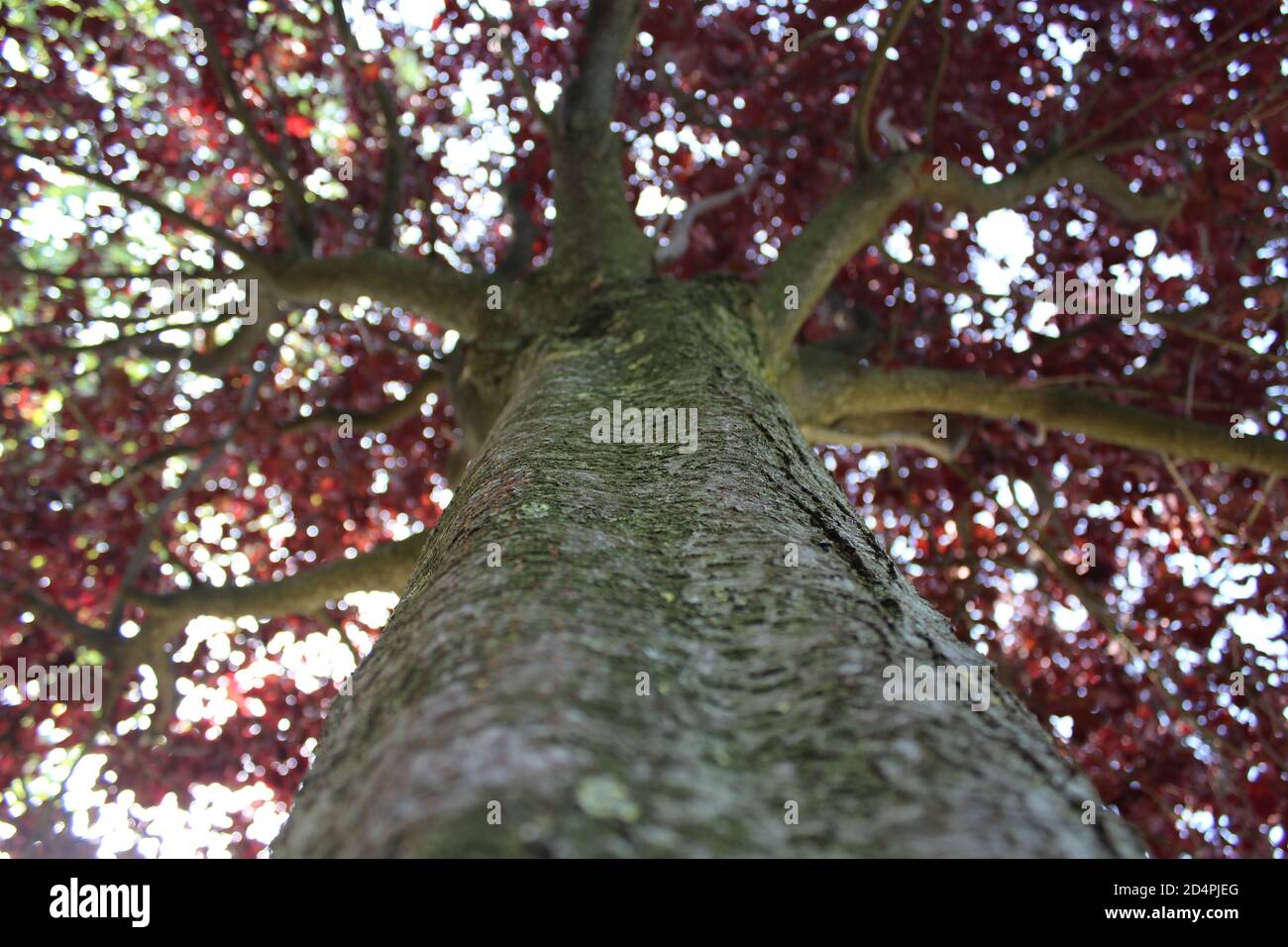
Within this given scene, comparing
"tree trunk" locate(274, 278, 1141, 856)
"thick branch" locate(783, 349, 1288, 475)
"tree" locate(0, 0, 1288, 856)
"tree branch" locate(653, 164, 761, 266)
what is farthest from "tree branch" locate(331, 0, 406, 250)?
"tree trunk" locate(274, 278, 1141, 856)

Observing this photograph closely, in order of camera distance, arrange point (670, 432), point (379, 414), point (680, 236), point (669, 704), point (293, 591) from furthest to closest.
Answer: point (379, 414), point (680, 236), point (293, 591), point (670, 432), point (669, 704)

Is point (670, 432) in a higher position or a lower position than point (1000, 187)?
lower

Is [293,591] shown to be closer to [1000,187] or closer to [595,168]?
[595,168]

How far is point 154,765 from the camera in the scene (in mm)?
5590

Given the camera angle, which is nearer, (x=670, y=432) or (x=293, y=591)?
(x=670, y=432)

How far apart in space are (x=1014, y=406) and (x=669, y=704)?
11.4ft

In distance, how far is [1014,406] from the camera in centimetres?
389

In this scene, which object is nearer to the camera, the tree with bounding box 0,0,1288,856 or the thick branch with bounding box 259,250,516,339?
the tree with bounding box 0,0,1288,856

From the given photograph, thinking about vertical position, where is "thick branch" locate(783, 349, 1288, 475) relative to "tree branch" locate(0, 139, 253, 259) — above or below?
below

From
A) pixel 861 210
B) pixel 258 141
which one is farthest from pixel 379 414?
pixel 861 210

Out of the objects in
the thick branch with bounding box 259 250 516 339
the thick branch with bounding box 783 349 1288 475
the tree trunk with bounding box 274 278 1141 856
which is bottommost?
the tree trunk with bounding box 274 278 1141 856

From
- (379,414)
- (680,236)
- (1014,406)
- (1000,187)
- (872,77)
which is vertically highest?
(872,77)

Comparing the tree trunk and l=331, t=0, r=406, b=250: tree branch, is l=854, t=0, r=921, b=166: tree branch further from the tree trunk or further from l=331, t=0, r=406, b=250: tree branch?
the tree trunk

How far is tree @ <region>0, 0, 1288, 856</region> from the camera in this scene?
854mm
